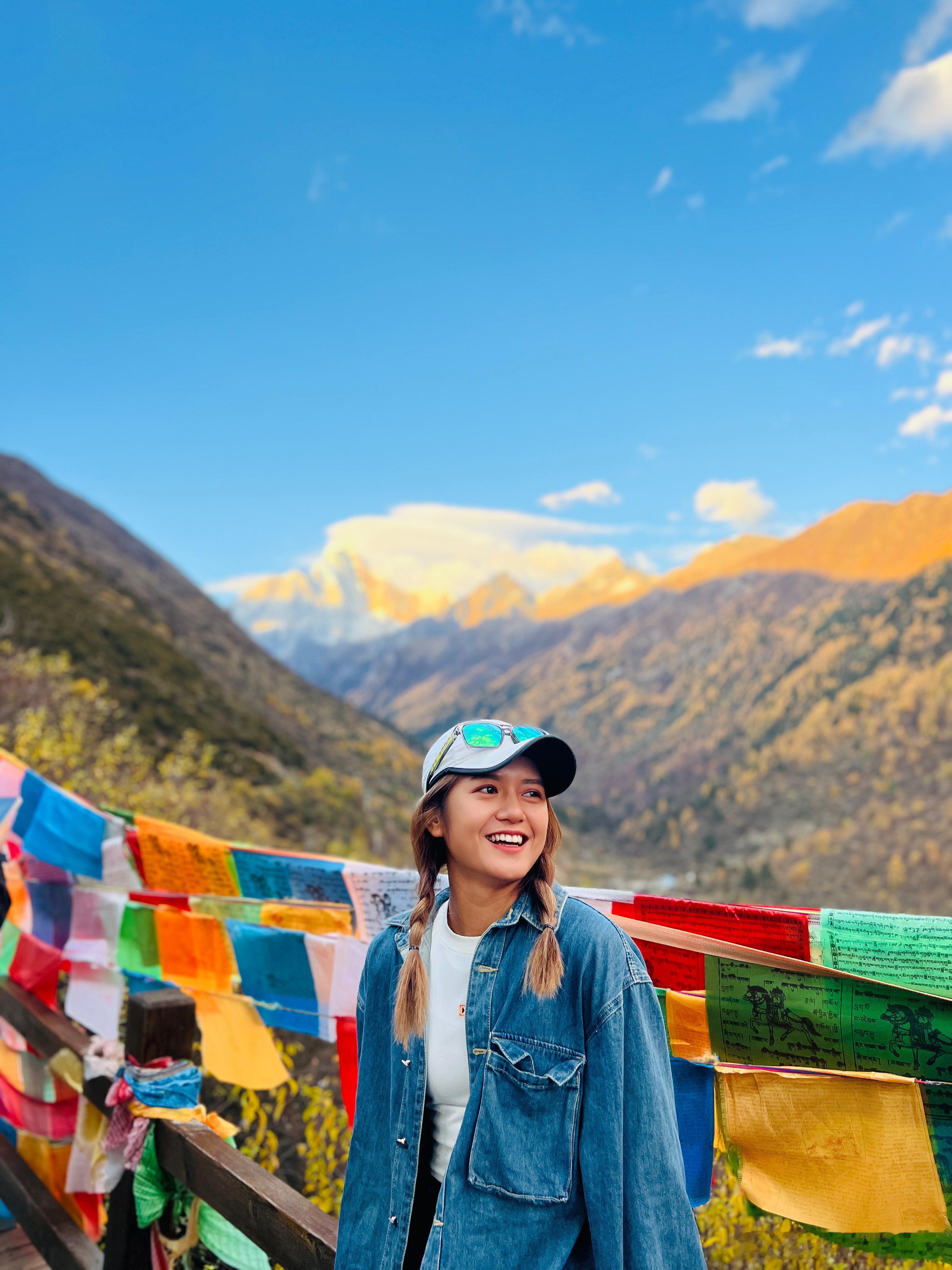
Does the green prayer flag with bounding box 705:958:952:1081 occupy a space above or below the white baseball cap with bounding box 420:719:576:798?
below

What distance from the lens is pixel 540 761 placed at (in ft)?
5.59


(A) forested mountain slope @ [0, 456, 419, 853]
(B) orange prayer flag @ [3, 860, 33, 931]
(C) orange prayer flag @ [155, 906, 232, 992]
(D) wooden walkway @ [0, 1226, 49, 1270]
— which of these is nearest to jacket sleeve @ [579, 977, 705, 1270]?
(C) orange prayer flag @ [155, 906, 232, 992]

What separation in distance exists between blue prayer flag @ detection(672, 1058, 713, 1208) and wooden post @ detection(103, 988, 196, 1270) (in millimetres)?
1577

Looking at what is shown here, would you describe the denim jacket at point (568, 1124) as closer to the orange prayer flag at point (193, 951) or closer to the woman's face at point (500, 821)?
the woman's face at point (500, 821)

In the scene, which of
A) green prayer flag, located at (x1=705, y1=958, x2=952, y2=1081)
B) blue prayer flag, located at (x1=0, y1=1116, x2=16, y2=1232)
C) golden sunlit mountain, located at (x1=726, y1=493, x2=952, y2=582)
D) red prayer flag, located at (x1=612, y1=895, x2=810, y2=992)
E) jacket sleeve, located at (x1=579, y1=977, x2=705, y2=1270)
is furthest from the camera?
golden sunlit mountain, located at (x1=726, y1=493, x2=952, y2=582)

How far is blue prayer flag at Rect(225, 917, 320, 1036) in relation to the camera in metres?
3.15

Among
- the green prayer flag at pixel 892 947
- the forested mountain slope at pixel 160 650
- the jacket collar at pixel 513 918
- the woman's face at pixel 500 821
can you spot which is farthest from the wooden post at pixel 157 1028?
the forested mountain slope at pixel 160 650

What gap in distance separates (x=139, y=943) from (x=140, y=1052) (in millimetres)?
1179

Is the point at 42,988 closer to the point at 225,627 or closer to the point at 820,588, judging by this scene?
the point at 225,627

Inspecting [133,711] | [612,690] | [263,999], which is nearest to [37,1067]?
[263,999]

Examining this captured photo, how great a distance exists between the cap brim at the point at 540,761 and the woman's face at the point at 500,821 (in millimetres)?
20

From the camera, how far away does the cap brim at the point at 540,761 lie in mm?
1627

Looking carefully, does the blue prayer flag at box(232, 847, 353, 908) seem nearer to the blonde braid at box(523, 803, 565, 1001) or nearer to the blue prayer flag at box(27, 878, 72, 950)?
the blue prayer flag at box(27, 878, 72, 950)

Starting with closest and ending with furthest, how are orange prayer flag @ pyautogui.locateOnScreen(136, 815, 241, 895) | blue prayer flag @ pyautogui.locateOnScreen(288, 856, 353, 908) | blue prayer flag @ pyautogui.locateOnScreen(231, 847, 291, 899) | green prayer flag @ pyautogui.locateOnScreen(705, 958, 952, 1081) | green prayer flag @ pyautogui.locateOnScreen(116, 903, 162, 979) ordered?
1. green prayer flag @ pyautogui.locateOnScreen(705, 958, 952, 1081)
2. blue prayer flag @ pyautogui.locateOnScreen(288, 856, 353, 908)
3. blue prayer flag @ pyautogui.locateOnScreen(231, 847, 291, 899)
4. orange prayer flag @ pyautogui.locateOnScreen(136, 815, 241, 895)
5. green prayer flag @ pyautogui.locateOnScreen(116, 903, 162, 979)
